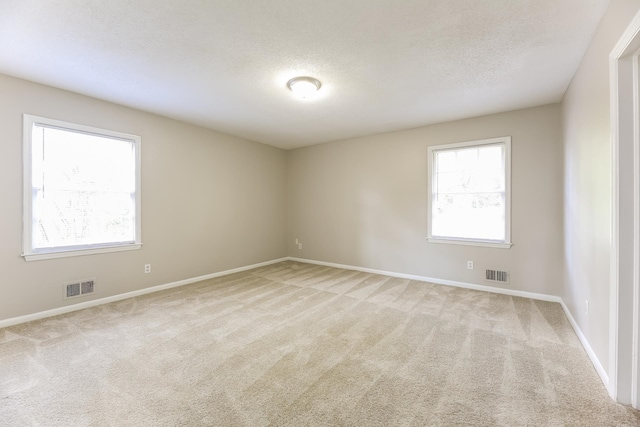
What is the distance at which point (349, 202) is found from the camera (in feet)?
17.7

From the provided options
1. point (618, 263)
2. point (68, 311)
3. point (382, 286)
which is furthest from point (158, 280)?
point (618, 263)

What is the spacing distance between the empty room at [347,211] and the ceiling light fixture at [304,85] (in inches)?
0.8

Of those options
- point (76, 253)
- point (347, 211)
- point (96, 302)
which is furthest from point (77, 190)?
point (347, 211)

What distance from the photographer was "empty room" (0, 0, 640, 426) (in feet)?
5.74

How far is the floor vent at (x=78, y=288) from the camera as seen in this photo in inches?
126

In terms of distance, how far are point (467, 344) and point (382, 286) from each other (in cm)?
181

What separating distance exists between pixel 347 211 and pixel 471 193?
Answer: 2.19 m

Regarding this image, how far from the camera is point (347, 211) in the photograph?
5434mm

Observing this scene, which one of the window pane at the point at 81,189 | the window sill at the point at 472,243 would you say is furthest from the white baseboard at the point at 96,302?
the window sill at the point at 472,243

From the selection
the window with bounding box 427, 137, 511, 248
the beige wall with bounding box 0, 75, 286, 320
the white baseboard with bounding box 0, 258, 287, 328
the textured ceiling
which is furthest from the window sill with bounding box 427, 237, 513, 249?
the white baseboard with bounding box 0, 258, 287, 328

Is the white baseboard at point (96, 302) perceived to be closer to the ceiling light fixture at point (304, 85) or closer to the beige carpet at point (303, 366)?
the beige carpet at point (303, 366)

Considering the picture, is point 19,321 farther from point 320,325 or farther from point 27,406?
point 320,325

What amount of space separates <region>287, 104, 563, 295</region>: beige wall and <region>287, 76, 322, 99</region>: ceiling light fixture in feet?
7.47

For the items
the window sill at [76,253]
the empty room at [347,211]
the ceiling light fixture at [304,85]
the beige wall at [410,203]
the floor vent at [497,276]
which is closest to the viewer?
the empty room at [347,211]
